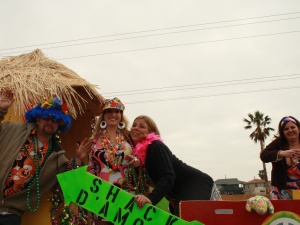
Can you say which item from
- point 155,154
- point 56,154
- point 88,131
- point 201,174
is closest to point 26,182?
point 56,154

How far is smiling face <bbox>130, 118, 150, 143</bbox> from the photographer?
289cm

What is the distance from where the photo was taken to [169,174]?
248cm

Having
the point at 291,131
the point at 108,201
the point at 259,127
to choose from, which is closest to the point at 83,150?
the point at 108,201

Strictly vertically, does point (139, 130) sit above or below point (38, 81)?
below

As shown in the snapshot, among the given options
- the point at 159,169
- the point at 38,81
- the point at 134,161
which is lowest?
the point at 159,169

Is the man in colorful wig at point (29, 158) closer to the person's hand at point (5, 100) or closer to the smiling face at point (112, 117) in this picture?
the person's hand at point (5, 100)

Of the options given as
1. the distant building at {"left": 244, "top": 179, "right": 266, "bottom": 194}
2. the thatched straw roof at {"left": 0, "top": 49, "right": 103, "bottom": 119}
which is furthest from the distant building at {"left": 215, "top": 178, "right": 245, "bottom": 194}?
the thatched straw roof at {"left": 0, "top": 49, "right": 103, "bottom": 119}

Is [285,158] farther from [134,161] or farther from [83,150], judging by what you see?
[83,150]

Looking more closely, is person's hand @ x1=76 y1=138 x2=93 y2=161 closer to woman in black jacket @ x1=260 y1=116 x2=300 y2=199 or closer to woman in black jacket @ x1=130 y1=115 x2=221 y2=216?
woman in black jacket @ x1=130 y1=115 x2=221 y2=216

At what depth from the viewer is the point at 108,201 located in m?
2.32

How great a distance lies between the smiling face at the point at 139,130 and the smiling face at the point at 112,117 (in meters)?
0.17

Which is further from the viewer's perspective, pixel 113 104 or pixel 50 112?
pixel 113 104

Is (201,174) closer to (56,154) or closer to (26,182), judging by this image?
(56,154)

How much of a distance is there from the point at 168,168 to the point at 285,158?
50.8 inches
